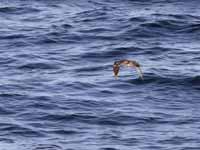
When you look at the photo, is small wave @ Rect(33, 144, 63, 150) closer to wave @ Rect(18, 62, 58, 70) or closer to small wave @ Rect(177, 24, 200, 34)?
wave @ Rect(18, 62, 58, 70)

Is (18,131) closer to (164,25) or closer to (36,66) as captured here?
(36,66)

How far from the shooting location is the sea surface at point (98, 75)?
35.3 metres

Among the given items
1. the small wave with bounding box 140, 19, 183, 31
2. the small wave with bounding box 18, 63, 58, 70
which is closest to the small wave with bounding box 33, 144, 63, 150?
the small wave with bounding box 18, 63, 58, 70

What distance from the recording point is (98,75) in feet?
134

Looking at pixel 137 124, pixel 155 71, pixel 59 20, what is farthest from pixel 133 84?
pixel 59 20

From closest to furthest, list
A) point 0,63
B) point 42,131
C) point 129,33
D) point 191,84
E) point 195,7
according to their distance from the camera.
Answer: point 42,131
point 191,84
point 0,63
point 129,33
point 195,7

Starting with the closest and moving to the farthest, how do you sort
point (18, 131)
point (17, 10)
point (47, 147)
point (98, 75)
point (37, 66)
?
point (47, 147)
point (18, 131)
point (98, 75)
point (37, 66)
point (17, 10)

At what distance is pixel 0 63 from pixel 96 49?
387cm

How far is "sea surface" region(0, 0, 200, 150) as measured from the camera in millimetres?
35281

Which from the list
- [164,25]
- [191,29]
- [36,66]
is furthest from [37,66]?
[191,29]

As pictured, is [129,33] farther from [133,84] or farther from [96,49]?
[133,84]

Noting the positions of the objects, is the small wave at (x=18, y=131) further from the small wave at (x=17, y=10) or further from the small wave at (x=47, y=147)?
the small wave at (x=17, y=10)

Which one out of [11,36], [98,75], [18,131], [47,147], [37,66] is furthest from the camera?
[11,36]

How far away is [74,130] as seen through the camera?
35688 mm
